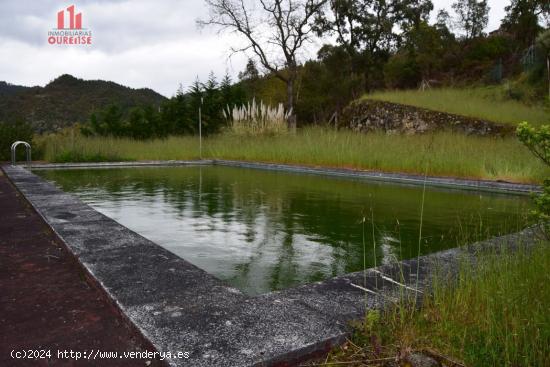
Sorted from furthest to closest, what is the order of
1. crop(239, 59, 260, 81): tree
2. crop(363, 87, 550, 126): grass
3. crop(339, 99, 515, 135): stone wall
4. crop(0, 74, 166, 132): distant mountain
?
crop(0, 74, 166, 132): distant mountain → crop(239, 59, 260, 81): tree → crop(363, 87, 550, 126): grass → crop(339, 99, 515, 135): stone wall

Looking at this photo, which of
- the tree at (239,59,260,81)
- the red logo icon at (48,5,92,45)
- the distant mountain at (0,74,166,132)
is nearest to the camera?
the red logo icon at (48,5,92,45)

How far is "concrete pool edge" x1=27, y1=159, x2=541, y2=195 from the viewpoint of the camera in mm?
5952

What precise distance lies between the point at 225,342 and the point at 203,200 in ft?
13.3

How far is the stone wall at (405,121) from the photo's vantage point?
40.1ft

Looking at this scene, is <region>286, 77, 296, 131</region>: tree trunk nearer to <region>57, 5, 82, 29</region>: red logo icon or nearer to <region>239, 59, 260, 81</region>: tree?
<region>57, 5, 82, 29</region>: red logo icon

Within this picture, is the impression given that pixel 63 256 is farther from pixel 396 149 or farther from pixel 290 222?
pixel 396 149

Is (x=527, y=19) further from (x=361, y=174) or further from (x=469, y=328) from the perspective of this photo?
(x=469, y=328)

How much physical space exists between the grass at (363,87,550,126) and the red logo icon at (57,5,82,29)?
1106 cm

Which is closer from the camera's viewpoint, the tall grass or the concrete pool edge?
the concrete pool edge

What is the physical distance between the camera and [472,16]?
3116cm

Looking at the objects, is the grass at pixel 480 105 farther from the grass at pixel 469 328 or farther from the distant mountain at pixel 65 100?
the distant mountain at pixel 65 100

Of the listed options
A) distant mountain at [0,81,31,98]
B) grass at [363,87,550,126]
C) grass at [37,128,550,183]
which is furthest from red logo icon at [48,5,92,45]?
distant mountain at [0,81,31,98]

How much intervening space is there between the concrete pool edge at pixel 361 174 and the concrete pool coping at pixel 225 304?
2.15m

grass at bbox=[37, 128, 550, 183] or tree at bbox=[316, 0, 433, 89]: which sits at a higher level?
tree at bbox=[316, 0, 433, 89]
